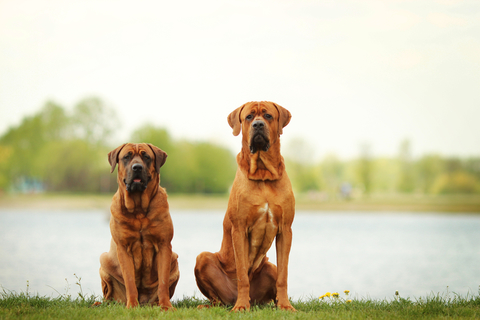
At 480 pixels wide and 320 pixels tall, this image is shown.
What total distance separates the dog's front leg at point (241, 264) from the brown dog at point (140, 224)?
64 cm

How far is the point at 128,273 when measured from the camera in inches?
A: 172

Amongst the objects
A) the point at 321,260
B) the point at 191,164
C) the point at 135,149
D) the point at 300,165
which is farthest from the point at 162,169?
the point at 135,149

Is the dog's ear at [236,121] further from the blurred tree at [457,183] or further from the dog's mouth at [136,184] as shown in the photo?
the blurred tree at [457,183]

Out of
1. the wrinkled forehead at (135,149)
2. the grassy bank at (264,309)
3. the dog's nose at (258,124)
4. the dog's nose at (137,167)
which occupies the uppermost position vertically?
the dog's nose at (258,124)

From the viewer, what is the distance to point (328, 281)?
11883mm

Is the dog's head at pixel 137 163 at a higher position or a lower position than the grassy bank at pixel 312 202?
higher

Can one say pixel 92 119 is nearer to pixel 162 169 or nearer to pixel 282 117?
pixel 162 169

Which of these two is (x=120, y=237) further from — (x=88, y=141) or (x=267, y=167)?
(x=88, y=141)

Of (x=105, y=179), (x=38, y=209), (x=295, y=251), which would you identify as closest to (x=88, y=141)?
(x=105, y=179)

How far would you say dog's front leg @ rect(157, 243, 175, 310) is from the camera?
171 inches

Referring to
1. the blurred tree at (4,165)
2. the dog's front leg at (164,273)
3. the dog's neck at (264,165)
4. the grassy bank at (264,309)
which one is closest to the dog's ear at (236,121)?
the dog's neck at (264,165)

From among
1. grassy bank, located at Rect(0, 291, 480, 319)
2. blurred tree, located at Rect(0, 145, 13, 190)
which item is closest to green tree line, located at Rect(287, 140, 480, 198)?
blurred tree, located at Rect(0, 145, 13, 190)

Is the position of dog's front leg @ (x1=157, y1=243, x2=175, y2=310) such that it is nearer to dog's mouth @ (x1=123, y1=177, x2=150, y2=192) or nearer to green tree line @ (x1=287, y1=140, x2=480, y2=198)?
dog's mouth @ (x1=123, y1=177, x2=150, y2=192)

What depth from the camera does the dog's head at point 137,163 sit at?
4297mm
